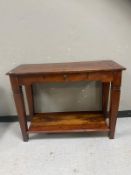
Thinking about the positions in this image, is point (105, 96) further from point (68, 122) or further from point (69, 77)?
point (69, 77)

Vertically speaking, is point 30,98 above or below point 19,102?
below

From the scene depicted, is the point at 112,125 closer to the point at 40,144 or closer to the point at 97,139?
the point at 97,139

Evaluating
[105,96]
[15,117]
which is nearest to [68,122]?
[105,96]

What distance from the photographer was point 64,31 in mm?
1764

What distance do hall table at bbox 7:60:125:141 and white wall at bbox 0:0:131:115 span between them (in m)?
0.13

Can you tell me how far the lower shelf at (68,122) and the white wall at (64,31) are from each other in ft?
1.66

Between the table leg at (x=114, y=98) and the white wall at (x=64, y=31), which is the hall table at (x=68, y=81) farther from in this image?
the white wall at (x=64, y=31)

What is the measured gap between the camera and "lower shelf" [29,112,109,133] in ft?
5.50

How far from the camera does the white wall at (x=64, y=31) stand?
171 cm

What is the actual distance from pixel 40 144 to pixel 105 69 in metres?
0.88

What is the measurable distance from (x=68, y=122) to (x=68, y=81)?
48 centimetres

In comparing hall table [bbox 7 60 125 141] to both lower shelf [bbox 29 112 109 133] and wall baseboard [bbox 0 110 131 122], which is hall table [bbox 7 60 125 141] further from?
wall baseboard [bbox 0 110 131 122]

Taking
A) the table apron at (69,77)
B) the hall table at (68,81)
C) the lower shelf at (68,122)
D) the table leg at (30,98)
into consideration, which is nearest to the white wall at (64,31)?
the hall table at (68,81)

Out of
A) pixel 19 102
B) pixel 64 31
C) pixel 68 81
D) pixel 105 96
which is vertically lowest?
pixel 105 96
